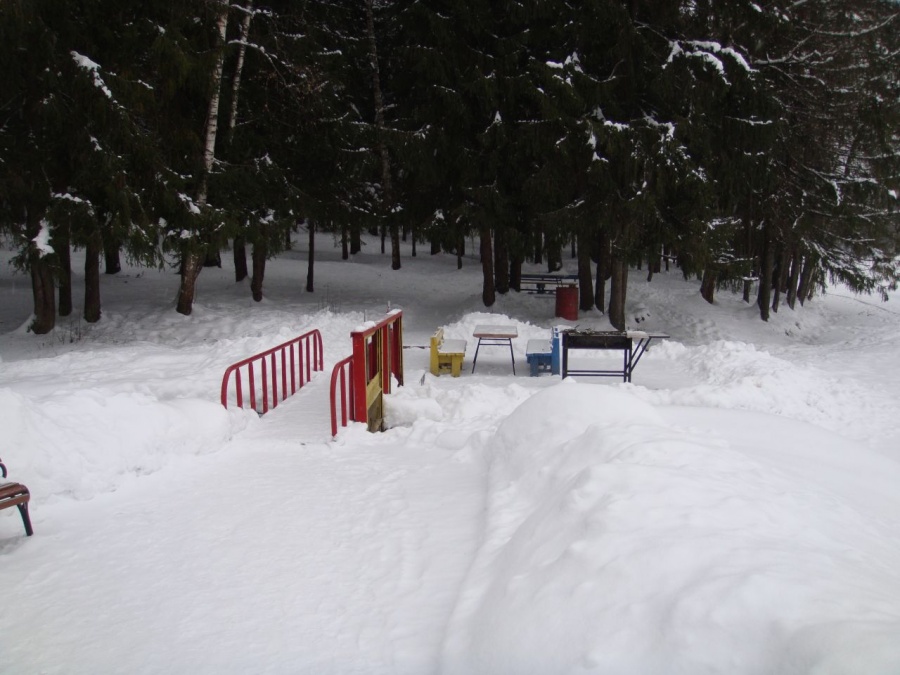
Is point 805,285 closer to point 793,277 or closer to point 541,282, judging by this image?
point 793,277

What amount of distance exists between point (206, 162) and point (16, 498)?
13171 millimetres

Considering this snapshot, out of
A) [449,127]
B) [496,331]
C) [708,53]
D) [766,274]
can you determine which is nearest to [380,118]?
[449,127]

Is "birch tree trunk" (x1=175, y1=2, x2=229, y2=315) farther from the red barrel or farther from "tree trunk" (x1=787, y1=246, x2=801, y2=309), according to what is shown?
"tree trunk" (x1=787, y1=246, x2=801, y2=309)

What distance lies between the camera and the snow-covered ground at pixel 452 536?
288 centimetres

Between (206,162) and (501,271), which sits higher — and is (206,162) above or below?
above

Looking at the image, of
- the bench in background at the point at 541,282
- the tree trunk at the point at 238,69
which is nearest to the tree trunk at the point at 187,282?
the tree trunk at the point at 238,69

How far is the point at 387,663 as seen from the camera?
3314mm

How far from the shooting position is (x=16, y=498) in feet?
14.6

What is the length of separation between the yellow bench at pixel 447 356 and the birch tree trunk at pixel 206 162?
270 inches

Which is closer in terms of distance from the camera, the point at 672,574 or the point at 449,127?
the point at 672,574

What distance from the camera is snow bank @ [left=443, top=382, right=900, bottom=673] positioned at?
8.42ft

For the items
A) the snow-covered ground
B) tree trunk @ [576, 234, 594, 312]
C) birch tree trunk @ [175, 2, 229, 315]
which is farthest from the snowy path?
tree trunk @ [576, 234, 594, 312]

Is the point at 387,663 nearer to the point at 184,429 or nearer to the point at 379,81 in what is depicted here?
the point at 184,429

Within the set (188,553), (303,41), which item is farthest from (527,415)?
(303,41)
